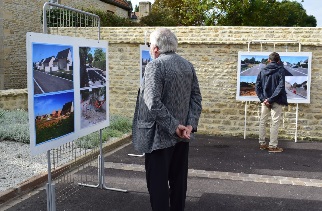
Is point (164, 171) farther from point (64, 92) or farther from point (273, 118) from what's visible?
point (273, 118)

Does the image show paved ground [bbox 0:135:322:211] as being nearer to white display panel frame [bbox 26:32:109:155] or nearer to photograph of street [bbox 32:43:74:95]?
white display panel frame [bbox 26:32:109:155]

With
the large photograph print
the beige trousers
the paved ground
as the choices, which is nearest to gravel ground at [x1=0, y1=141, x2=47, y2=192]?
the paved ground

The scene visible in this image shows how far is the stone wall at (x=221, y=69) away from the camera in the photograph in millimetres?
9703

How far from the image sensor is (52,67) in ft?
13.3

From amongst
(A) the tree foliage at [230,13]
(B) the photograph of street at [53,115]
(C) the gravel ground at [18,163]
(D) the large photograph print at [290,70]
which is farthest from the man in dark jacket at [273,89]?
(A) the tree foliage at [230,13]

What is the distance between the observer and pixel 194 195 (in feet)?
18.1

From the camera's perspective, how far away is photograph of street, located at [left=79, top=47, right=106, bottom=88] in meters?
4.75

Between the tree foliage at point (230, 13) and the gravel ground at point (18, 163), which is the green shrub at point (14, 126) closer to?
the gravel ground at point (18, 163)

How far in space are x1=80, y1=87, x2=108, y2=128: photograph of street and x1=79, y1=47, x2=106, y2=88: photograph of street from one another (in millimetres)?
91

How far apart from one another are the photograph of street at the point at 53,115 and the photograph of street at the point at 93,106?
1.01 ft

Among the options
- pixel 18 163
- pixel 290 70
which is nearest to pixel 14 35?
pixel 18 163

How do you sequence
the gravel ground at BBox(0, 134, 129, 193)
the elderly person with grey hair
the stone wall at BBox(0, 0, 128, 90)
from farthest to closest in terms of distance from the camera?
the stone wall at BBox(0, 0, 128, 90), the gravel ground at BBox(0, 134, 129, 193), the elderly person with grey hair

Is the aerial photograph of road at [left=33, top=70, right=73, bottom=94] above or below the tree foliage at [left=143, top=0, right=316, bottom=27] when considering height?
below

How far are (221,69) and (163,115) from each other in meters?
6.78
